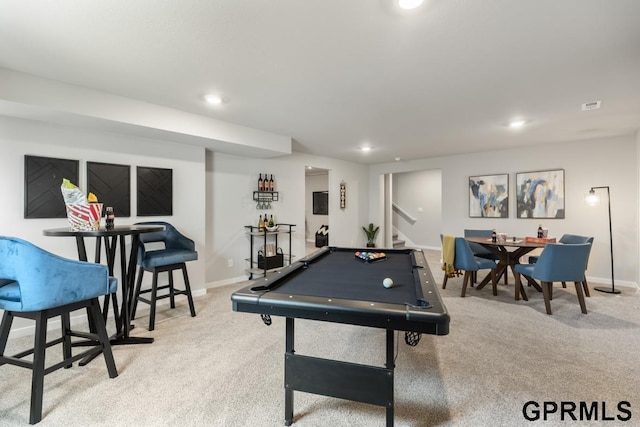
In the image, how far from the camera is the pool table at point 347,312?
130 cm

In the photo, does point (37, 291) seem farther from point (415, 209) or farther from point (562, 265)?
point (415, 209)

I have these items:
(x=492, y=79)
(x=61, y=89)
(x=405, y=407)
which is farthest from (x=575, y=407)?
(x=61, y=89)

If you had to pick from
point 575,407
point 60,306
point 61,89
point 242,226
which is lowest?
point 575,407

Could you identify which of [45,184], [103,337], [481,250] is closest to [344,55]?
[103,337]

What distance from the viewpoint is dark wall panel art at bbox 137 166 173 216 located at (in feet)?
11.5

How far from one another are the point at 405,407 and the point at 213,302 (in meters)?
2.69

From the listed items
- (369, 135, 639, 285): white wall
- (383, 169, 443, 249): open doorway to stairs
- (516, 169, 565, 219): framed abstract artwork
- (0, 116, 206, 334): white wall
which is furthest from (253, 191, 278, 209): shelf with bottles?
(516, 169, 565, 219): framed abstract artwork

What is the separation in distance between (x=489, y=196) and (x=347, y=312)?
5.30m

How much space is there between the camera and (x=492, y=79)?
2506 millimetres

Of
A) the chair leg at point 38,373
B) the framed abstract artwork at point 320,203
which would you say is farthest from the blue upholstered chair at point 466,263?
the framed abstract artwork at point 320,203

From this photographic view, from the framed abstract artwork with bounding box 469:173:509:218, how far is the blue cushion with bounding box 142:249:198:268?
202 inches

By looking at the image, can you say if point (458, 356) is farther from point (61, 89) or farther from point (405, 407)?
point (61, 89)

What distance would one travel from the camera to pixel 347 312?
1.35m

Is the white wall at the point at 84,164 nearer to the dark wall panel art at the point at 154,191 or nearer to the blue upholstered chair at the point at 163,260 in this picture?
the dark wall panel art at the point at 154,191
